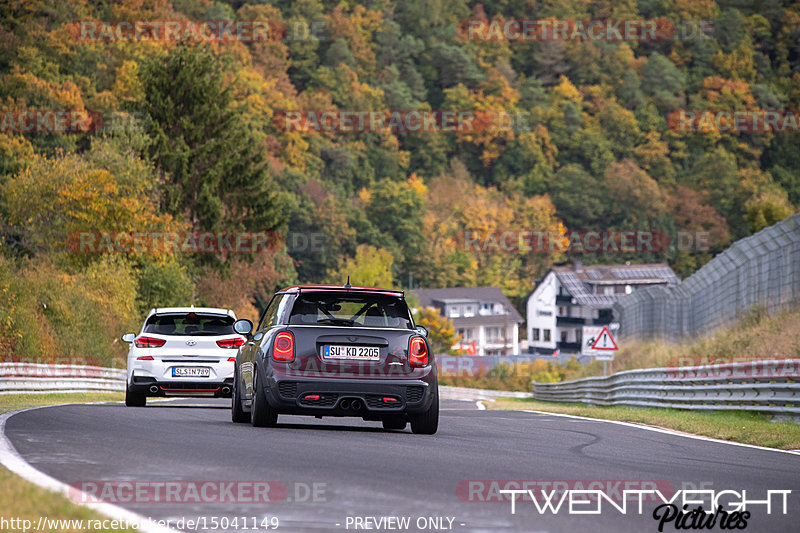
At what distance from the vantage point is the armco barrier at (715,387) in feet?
56.5

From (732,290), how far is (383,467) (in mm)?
20297

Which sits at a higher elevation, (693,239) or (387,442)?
(693,239)

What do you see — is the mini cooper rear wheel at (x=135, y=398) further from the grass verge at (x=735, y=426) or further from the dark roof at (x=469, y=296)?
the dark roof at (x=469, y=296)

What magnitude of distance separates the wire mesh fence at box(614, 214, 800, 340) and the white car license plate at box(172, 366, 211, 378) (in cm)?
1122

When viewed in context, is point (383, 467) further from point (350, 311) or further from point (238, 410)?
point (238, 410)

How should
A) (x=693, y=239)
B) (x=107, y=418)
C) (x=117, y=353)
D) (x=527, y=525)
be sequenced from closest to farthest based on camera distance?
(x=527, y=525) → (x=107, y=418) → (x=117, y=353) → (x=693, y=239)

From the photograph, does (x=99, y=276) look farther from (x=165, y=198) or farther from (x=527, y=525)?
(x=527, y=525)

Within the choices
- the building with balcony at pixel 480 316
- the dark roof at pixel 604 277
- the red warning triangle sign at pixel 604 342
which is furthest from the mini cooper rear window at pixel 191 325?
the dark roof at pixel 604 277

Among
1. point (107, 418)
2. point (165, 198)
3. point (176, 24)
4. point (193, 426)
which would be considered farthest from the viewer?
point (176, 24)

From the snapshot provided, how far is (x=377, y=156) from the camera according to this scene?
168750 millimetres

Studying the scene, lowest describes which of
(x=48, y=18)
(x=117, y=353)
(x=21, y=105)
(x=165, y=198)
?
(x=117, y=353)

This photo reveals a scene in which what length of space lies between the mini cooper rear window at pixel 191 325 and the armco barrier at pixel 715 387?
7953mm

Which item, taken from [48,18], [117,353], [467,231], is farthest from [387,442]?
[467,231]

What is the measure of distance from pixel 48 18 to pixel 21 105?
21.1 m
